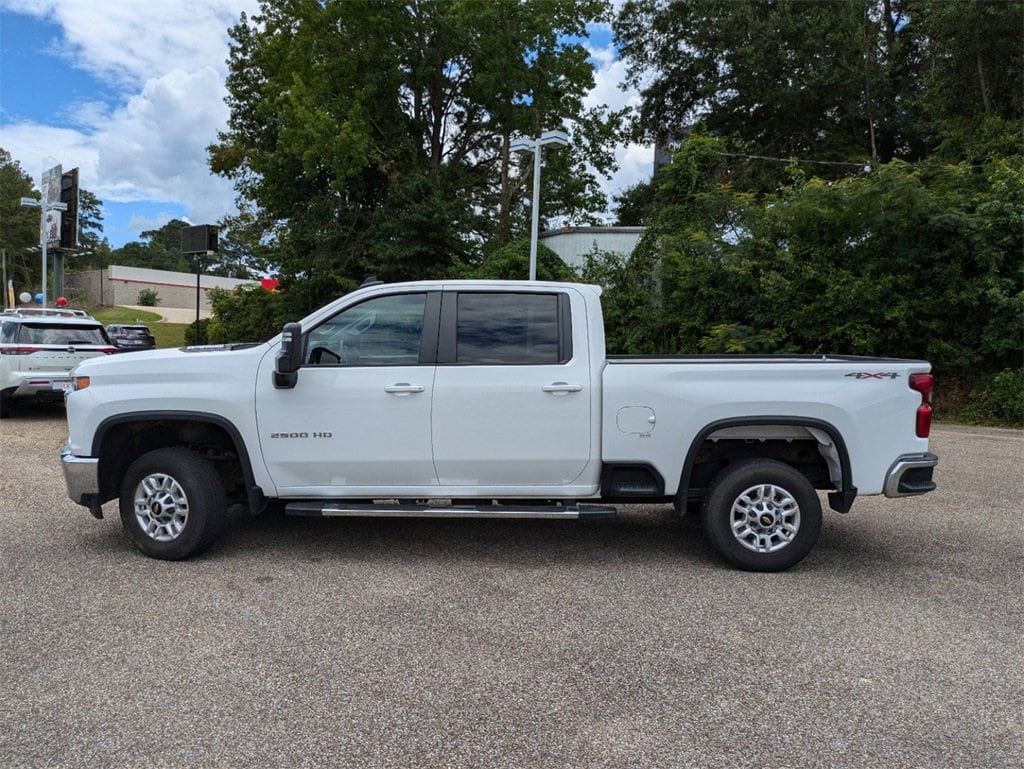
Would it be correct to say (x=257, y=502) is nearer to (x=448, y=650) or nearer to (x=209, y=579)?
(x=209, y=579)

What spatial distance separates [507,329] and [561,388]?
1.95 feet

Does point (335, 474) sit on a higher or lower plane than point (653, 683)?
higher

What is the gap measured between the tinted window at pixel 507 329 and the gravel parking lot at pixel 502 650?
1.43 metres

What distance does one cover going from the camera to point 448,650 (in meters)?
3.74

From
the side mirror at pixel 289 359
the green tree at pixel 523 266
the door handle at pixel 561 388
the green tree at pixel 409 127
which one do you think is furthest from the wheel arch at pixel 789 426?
the green tree at pixel 409 127

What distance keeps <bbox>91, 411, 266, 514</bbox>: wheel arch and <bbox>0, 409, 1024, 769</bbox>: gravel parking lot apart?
20.2 inches

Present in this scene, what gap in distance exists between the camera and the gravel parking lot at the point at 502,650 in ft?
9.65

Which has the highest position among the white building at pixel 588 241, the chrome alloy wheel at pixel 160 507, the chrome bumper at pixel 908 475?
the white building at pixel 588 241

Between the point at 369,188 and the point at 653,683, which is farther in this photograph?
the point at 369,188

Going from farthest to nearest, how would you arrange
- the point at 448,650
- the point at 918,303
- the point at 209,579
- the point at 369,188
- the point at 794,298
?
the point at 369,188 → the point at 794,298 → the point at 918,303 → the point at 209,579 → the point at 448,650

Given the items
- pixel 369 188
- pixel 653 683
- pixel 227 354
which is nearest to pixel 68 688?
pixel 227 354

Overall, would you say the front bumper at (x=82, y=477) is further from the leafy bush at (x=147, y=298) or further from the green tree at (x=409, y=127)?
the leafy bush at (x=147, y=298)

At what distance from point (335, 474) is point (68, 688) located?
6.49 feet

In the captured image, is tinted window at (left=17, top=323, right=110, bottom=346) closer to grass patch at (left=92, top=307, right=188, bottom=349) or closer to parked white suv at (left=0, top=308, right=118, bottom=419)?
parked white suv at (left=0, top=308, right=118, bottom=419)
